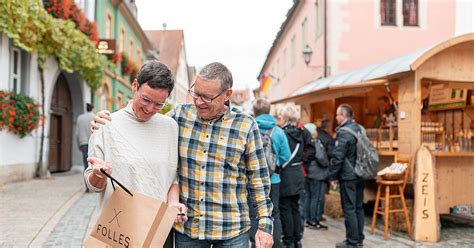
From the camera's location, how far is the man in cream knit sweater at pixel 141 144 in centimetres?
222

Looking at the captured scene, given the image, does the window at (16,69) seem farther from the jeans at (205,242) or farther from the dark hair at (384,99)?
the jeans at (205,242)

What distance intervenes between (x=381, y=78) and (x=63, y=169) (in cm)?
1122

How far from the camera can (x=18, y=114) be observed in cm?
1102

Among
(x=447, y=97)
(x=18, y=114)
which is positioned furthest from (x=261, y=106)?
(x=18, y=114)

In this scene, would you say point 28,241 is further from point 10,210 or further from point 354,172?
point 354,172

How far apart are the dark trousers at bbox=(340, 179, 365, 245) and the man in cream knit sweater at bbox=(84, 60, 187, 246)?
4101 mm

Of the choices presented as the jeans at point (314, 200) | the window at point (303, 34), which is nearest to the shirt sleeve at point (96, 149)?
the jeans at point (314, 200)

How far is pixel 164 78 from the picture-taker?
2246 millimetres

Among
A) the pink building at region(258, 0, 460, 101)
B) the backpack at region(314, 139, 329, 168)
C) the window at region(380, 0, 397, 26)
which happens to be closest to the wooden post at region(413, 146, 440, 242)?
the backpack at region(314, 139, 329, 168)

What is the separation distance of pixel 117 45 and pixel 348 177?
15278 mm

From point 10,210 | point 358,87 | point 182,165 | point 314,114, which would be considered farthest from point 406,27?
Answer: point 182,165

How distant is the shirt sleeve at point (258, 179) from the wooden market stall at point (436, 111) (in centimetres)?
468

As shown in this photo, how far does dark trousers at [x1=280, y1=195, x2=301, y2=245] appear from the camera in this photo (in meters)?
5.68

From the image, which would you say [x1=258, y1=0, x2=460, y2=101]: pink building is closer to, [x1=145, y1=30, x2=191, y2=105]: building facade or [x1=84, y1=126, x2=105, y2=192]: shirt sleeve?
[x1=84, y1=126, x2=105, y2=192]: shirt sleeve
